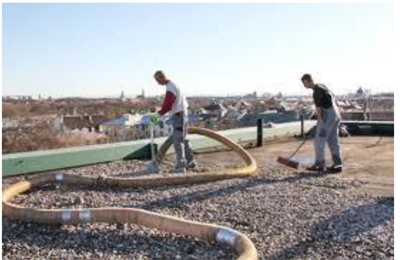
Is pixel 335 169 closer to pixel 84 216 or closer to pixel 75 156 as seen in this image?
pixel 75 156

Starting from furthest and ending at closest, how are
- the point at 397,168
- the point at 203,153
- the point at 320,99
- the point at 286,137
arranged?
the point at 286,137 → the point at 203,153 → the point at 320,99 → the point at 397,168

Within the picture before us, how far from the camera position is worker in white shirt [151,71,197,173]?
26.0 ft

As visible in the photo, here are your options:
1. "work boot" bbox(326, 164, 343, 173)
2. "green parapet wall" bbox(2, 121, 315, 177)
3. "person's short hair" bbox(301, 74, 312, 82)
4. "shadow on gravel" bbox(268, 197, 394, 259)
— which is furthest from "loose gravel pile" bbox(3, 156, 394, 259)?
"person's short hair" bbox(301, 74, 312, 82)

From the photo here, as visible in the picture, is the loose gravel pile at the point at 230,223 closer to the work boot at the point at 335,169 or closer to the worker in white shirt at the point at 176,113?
the work boot at the point at 335,169

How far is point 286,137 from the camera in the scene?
45.0ft

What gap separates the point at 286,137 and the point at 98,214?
912 cm

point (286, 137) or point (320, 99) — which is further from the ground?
point (320, 99)

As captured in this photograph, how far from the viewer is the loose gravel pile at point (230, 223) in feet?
15.0

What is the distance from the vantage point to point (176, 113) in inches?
316

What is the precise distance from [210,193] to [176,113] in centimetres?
183

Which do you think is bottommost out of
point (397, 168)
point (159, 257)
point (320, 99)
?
point (159, 257)

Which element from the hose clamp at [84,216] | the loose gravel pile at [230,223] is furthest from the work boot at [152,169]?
the hose clamp at [84,216]

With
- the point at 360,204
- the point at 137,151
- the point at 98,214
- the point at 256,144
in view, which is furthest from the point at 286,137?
the point at 98,214

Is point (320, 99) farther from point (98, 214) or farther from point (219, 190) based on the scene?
point (98, 214)
